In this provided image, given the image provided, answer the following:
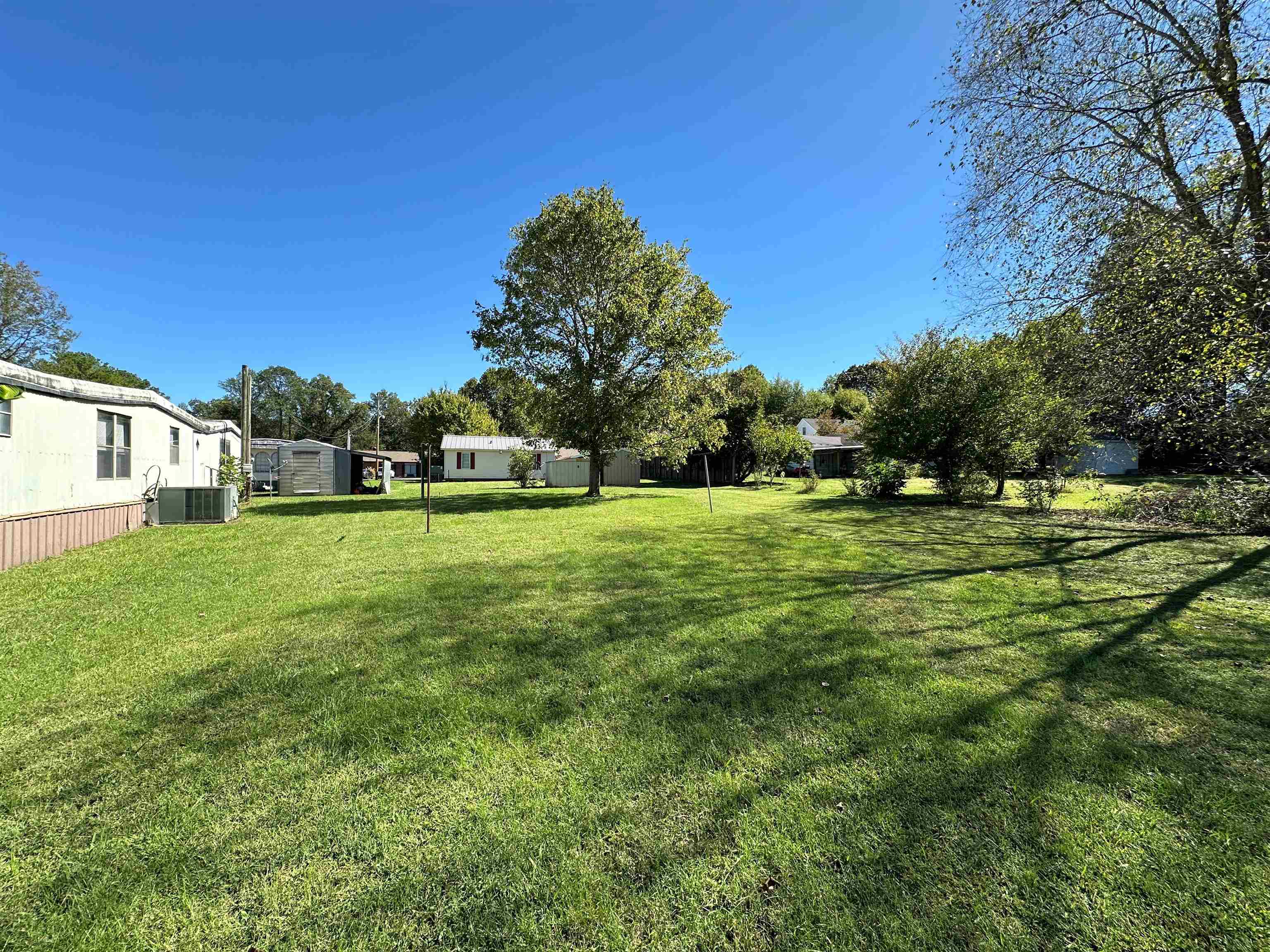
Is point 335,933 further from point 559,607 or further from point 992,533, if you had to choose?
point 992,533

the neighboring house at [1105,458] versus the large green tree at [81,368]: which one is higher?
the large green tree at [81,368]

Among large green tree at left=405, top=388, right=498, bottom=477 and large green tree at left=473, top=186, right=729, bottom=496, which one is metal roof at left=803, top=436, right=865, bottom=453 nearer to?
large green tree at left=473, top=186, right=729, bottom=496

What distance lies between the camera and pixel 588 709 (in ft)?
10.2

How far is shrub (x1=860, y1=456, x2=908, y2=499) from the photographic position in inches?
629

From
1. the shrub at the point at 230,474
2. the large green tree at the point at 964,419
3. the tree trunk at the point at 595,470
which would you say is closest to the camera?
the large green tree at the point at 964,419

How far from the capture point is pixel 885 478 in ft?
53.1

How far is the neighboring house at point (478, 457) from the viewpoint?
35438mm

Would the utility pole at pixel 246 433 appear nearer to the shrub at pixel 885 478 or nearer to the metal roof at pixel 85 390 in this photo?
the metal roof at pixel 85 390

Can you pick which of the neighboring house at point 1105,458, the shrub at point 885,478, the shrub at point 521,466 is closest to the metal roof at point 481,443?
the shrub at point 521,466

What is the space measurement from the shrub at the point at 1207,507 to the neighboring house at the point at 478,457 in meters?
29.5

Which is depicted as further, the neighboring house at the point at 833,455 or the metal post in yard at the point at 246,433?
→ the neighboring house at the point at 833,455

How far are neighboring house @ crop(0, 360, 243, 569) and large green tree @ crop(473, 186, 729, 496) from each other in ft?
31.4

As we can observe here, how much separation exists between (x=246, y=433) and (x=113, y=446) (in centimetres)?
827

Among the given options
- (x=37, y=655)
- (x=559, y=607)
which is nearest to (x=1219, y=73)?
(x=559, y=607)
